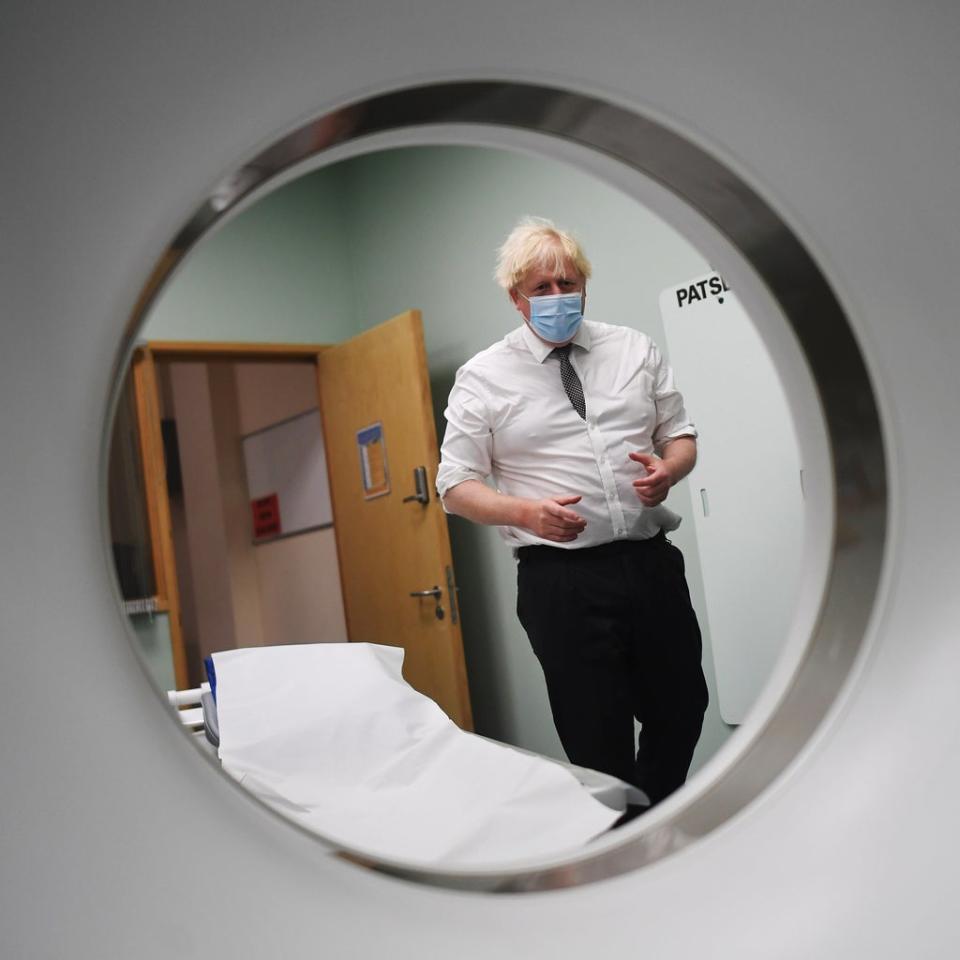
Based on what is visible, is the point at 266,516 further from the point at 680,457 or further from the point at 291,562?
the point at 680,457

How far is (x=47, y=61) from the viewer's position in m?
0.59

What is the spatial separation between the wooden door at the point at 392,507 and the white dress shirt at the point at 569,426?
950 mm

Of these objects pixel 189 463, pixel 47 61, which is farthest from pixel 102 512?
pixel 189 463

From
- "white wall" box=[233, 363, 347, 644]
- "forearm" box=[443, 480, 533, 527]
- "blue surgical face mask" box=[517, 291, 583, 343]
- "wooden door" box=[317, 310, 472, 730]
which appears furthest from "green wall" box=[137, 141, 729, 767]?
"forearm" box=[443, 480, 533, 527]

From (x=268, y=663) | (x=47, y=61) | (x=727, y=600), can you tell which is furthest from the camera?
(x=727, y=600)

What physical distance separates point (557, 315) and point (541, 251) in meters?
0.15

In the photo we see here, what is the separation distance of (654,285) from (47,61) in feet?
6.94

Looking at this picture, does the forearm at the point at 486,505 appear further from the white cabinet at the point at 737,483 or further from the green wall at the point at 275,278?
the green wall at the point at 275,278

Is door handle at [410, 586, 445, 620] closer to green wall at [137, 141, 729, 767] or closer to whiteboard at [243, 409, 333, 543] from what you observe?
green wall at [137, 141, 729, 767]

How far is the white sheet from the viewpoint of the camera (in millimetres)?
1067

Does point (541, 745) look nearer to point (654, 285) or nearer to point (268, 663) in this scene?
point (654, 285)

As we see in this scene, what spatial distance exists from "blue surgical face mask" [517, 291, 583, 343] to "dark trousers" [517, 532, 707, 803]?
1.55 ft

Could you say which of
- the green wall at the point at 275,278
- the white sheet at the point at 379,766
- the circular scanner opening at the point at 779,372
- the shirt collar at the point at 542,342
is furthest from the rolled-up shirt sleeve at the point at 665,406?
the green wall at the point at 275,278

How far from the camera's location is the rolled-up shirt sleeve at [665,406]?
2094 mm
